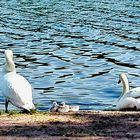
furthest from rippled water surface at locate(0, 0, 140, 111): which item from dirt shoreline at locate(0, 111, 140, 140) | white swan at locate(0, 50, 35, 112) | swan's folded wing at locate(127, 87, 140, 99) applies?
dirt shoreline at locate(0, 111, 140, 140)

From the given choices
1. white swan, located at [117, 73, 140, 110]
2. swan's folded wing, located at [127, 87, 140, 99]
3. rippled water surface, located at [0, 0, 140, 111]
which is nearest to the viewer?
white swan, located at [117, 73, 140, 110]

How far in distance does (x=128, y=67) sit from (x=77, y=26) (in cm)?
1567

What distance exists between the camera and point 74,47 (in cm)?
3334

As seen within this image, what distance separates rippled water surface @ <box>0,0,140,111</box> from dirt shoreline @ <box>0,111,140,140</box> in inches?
217

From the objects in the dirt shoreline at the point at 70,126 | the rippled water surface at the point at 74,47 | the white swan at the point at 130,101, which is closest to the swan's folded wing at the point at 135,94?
the white swan at the point at 130,101

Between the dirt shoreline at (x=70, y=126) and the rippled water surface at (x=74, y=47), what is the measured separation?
217 inches

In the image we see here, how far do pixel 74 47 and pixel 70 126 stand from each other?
21.2 m

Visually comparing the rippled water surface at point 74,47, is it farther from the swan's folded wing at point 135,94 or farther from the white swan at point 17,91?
the white swan at point 17,91

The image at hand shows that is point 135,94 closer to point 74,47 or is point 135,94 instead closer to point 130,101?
point 130,101

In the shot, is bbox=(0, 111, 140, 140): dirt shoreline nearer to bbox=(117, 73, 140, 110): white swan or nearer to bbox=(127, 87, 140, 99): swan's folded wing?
bbox=(117, 73, 140, 110): white swan

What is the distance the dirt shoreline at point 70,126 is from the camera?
1131cm

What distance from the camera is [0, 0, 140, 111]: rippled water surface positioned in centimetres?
2242

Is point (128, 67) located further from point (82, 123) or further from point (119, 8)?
point (119, 8)

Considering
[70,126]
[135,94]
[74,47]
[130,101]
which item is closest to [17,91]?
[70,126]
